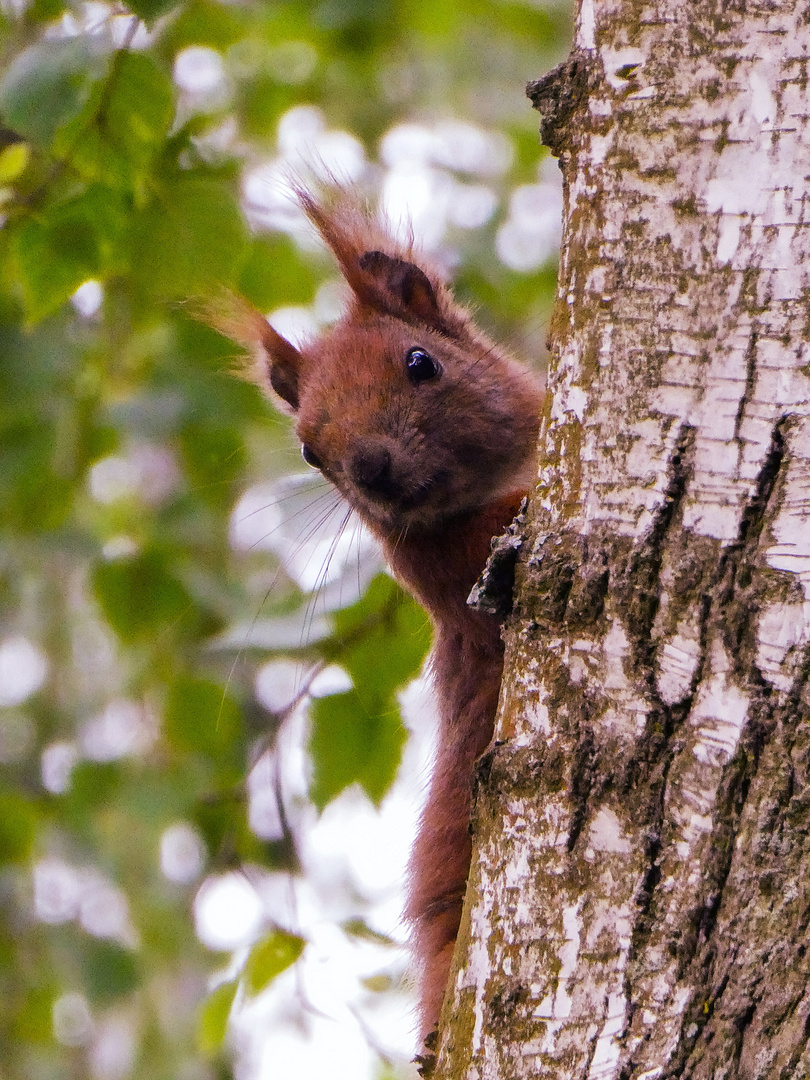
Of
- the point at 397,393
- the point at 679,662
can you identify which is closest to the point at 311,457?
the point at 397,393

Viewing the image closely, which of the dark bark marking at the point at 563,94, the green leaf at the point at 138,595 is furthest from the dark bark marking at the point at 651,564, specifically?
the green leaf at the point at 138,595

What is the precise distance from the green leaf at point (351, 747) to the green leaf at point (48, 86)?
127 centimetres

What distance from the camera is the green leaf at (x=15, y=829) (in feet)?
12.8

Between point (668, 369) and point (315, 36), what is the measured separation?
10.8 feet

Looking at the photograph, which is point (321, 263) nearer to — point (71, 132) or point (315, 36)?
point (315, 36)

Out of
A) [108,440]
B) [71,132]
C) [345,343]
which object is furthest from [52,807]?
[71,132]

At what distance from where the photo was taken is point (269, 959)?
2.50 metres

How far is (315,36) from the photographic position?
412cm

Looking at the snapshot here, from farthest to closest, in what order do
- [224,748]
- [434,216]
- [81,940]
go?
[434,216] → [81,940] → [224,748]

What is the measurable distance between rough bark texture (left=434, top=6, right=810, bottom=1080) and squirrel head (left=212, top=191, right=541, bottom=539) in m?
1.02

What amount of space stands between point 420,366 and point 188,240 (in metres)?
0.56

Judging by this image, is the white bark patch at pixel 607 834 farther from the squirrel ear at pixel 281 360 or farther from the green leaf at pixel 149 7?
the squirrel ear at pixel 281 360

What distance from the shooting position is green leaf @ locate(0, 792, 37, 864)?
154 inches

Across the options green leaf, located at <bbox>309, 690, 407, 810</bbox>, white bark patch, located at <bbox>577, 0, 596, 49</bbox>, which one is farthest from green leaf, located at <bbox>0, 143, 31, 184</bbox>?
white bark patch, located at <bbox>577, 0, 596, 49</bbox>
